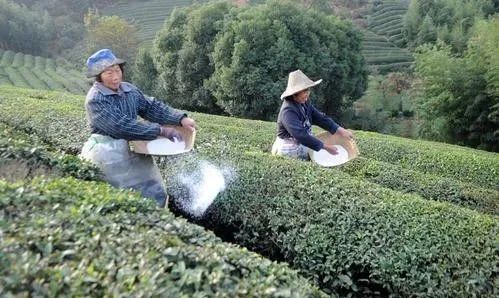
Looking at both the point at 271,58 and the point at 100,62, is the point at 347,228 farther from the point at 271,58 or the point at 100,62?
the point at 271,58

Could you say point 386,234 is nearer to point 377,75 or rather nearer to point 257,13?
point 257,13

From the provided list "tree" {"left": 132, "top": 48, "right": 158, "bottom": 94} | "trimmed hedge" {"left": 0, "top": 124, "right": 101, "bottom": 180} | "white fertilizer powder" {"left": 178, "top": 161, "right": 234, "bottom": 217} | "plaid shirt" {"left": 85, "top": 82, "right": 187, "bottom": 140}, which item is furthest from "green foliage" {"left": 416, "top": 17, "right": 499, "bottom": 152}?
"trimmed hedge" {"left": 0, "top": 124, "right": 101, "bottom": 180}

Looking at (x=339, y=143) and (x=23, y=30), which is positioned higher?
(x=339, y=143)

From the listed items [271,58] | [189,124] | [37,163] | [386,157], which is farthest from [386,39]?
[37,163]

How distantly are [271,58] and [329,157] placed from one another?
1761cm

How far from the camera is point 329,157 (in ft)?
18.5

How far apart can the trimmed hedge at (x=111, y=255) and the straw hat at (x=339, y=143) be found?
2.83m

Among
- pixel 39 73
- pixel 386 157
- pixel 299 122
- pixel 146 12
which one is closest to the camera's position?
pixel 299 122

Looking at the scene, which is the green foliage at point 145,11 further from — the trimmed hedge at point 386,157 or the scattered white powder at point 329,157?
the scattered white powder at point 329,157

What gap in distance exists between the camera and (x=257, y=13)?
23.5 meters

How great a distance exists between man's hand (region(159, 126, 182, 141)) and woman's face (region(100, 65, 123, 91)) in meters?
0.51

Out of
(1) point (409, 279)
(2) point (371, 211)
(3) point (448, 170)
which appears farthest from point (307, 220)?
(3) point (448, 170)

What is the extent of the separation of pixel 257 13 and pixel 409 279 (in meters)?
21.0

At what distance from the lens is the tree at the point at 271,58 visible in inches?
888
